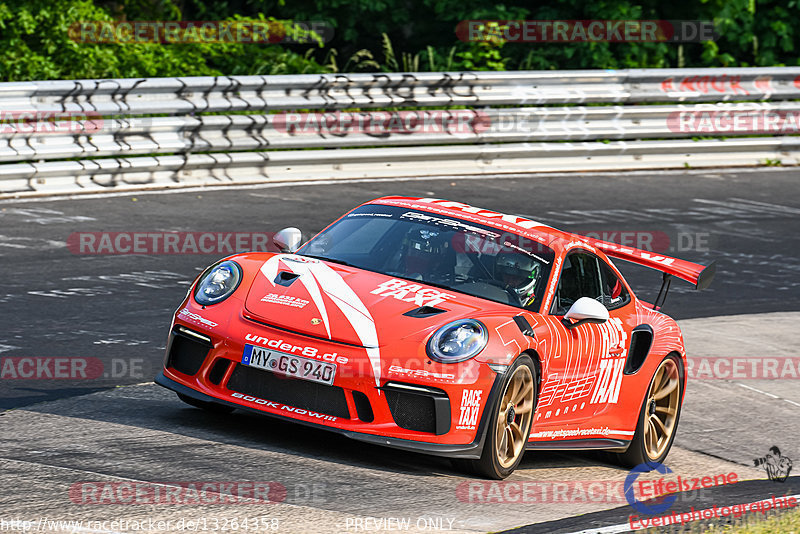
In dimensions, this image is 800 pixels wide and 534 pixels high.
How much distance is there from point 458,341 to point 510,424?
0.53m

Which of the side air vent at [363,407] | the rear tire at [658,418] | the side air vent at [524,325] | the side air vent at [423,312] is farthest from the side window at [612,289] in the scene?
the side air vent at [363,407]

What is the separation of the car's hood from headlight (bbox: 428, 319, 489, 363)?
0.07 m

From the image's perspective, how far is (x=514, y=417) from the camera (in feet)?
21.7

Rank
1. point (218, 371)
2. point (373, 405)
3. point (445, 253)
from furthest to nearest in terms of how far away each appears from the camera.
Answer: point (445, 253) → point (218, 371) → point (373, 405)

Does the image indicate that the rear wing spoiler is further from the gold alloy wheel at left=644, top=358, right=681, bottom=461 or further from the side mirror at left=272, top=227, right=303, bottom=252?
the side mirror at left=272, top=227, right=303, bottom=252

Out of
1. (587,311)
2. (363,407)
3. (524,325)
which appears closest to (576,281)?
(587,311)

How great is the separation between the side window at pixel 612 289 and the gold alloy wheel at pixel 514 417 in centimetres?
121

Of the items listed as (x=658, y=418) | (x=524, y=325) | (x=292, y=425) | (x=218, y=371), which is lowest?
(x=658, y=418)

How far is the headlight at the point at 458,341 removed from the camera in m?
6.30

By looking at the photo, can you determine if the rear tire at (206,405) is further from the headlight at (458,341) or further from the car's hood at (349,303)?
the headlight at (458,341)

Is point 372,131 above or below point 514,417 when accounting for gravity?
above

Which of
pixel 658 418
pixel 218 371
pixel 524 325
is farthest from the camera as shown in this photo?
pixel 658 418

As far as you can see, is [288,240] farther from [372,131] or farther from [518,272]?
[372,131]

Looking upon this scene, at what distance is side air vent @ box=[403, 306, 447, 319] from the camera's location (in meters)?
6.52
